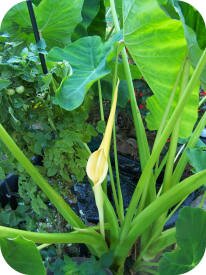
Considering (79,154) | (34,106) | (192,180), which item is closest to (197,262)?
(192,180)

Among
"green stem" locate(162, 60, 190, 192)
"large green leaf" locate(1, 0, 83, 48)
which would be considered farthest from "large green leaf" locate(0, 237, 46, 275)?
"large green leaf" locate(1, 0, 83, 48)

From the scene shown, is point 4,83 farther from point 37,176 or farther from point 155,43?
point 155,43

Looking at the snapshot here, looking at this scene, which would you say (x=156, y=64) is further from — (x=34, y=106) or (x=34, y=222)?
(x=34, y=222)

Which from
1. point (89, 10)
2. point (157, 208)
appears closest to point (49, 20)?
point (89, 10)

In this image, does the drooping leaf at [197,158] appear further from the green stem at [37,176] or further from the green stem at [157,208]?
the green stem at [37,176]

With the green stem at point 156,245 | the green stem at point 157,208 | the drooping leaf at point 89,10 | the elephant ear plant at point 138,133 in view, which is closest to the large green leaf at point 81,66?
the elephant ear plant at point 138,133
